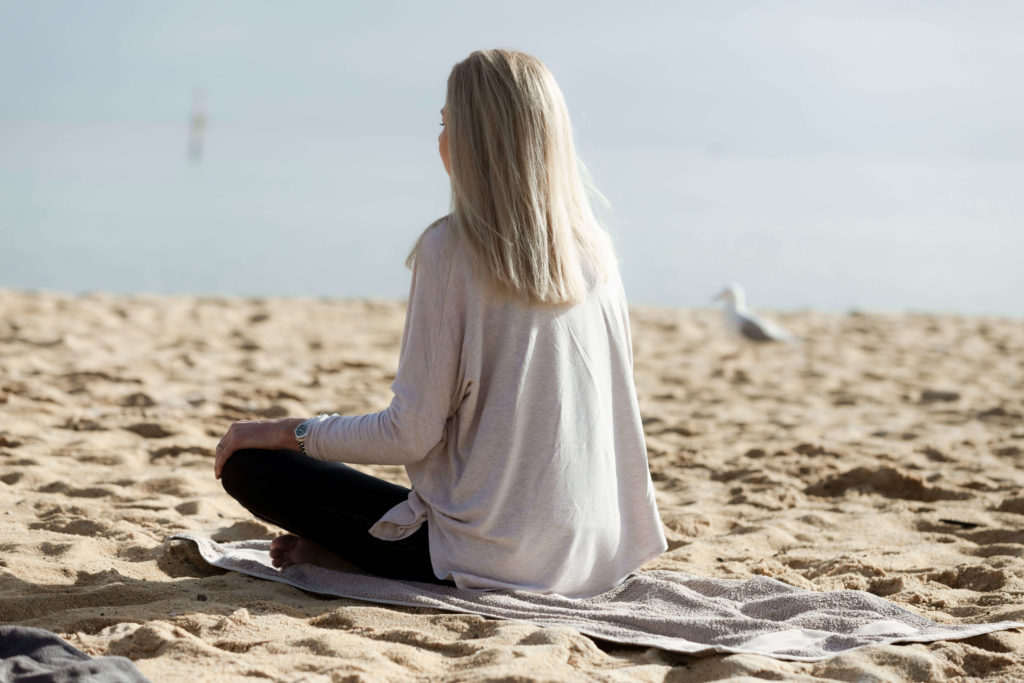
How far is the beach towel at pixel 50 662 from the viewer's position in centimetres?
174

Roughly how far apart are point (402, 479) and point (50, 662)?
7.41ft

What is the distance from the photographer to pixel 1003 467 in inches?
166

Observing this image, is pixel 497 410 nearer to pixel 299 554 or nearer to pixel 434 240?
pixel 434 240

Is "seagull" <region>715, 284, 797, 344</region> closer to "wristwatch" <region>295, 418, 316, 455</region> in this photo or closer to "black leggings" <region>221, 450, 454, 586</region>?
"black leggings" <region>221, 450, 454, 586</region>

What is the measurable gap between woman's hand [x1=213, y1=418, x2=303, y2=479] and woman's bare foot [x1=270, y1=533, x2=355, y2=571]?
0.93 ft

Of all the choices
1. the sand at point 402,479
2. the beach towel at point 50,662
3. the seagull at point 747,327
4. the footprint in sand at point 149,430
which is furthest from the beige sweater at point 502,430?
the seagull at point 747,327

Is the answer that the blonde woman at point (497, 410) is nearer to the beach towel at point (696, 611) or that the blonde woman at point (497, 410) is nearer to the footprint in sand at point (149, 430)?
the beach towel at point (696, 611)

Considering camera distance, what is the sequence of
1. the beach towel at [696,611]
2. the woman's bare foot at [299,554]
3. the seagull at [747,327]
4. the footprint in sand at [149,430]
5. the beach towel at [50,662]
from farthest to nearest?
the seagull at [747,327], the footprint in sand at [149,430], the woman's bare foot at [299,554], the beach towel at [696,611], the beach towel at [50,662]

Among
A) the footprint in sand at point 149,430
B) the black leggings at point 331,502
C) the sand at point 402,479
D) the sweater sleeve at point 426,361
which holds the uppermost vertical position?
the sweater sleeve at point 426,361

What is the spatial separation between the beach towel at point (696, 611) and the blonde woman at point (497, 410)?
0.17 feet

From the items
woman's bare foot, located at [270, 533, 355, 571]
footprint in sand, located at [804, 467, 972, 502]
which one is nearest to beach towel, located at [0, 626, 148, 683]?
woman's bare foot, located at [270, 533, 355, 571]

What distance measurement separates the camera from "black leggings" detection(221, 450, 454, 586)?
2348 mm

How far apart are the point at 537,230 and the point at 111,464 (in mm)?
2278

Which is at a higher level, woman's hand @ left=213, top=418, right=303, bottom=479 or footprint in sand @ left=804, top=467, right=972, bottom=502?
woman's hand @ left=213, top=418, right=303, bottom=479
